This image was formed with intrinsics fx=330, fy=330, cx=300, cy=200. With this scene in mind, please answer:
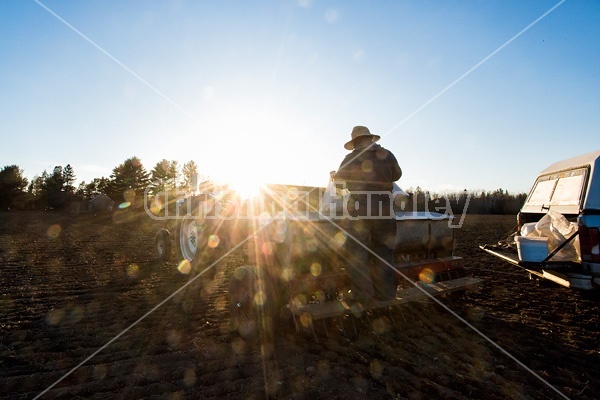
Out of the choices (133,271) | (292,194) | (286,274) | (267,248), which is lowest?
(133,271)

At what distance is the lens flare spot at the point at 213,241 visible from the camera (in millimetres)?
6117

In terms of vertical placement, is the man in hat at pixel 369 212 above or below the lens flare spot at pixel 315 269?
above

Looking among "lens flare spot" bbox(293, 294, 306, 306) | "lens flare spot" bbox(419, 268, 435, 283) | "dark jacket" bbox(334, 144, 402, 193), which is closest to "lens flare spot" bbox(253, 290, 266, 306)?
"lens flare spot" bbox(293, 294, 306, 306)

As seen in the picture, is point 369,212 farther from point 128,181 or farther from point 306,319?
point 128,181

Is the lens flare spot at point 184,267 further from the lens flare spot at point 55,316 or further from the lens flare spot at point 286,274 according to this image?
the lens flare spot at point 286,274

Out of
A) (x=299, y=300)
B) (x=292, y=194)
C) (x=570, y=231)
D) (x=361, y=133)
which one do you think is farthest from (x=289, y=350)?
(x=570, y=231)

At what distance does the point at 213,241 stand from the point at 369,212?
3526mm

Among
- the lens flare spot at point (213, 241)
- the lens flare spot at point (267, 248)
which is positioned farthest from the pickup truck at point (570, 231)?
the lens flare spot at point (213, 241)

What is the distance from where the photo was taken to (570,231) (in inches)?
205

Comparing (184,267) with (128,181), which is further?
(128,181)

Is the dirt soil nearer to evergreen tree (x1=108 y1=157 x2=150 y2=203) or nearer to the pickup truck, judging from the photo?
the pickup truck

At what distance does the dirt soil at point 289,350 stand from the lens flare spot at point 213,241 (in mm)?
885

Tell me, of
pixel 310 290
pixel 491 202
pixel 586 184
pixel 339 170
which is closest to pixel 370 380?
pixel 310 290

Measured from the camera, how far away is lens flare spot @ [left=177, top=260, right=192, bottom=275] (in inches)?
307
